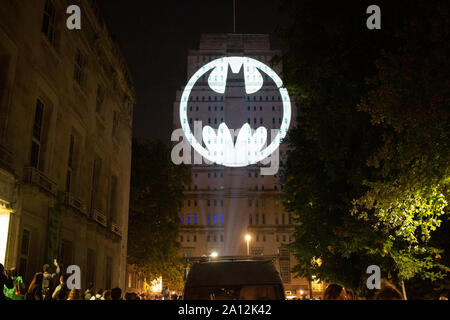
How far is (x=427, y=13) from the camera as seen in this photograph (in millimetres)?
11453

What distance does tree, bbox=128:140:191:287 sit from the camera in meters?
42.9

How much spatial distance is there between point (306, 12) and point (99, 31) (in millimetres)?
14286

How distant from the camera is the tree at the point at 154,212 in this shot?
42875 millimetres

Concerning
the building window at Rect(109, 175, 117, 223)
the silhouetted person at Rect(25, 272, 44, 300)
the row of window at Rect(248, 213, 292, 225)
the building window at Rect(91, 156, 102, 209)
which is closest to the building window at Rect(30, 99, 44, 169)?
the building window at Rect(91, 156, 102, 209)

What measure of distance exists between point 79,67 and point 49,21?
4.39m

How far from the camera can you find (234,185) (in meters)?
134

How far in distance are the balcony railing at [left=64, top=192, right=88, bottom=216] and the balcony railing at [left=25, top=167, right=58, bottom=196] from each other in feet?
4.12

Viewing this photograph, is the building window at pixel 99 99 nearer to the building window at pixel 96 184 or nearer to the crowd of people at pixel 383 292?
the building window at pixel 96 184

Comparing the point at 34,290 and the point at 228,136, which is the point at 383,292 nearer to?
the point at 34,290

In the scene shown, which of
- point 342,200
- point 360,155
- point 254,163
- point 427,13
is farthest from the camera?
point 254,163

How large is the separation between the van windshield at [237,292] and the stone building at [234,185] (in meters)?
115

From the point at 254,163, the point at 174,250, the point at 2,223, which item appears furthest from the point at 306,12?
the point at 254,163

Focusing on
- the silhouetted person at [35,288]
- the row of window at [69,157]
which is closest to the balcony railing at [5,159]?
the row of window at [69,157]

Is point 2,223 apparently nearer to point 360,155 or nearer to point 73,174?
point 73,174
